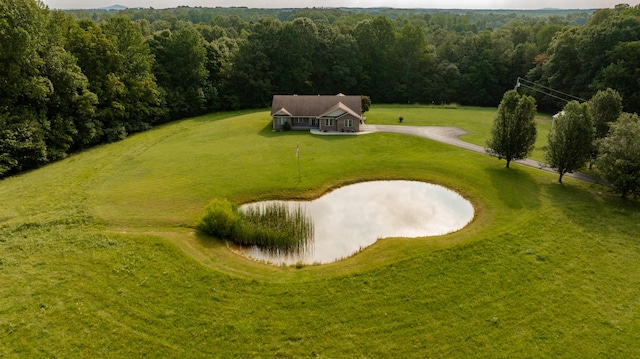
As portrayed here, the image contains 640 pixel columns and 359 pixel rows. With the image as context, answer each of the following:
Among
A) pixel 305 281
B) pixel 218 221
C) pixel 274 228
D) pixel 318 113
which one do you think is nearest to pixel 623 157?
pixel 305 281

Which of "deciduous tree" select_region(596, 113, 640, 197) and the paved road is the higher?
"deciduous tree" select_region(596, 113, 640, 197)

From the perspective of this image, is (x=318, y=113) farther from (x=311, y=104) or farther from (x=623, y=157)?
(x=623, y=157)

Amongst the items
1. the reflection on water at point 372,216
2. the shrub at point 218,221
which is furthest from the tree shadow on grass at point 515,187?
the shrub at point 218,221

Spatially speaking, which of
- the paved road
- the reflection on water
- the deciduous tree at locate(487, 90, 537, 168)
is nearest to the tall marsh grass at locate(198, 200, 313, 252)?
the reflection on water

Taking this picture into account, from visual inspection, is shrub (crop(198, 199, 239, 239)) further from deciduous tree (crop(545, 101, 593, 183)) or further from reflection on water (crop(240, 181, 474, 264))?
deciduous tree (crop(545, 101, 593, 183))

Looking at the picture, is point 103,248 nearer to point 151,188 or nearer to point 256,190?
point 151,188

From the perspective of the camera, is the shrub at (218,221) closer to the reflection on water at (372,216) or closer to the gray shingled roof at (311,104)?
the reflection on water at (372,216)

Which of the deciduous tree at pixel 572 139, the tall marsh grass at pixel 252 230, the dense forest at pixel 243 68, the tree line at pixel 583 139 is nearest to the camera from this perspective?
the tall marsh grass at pixel 252 230
